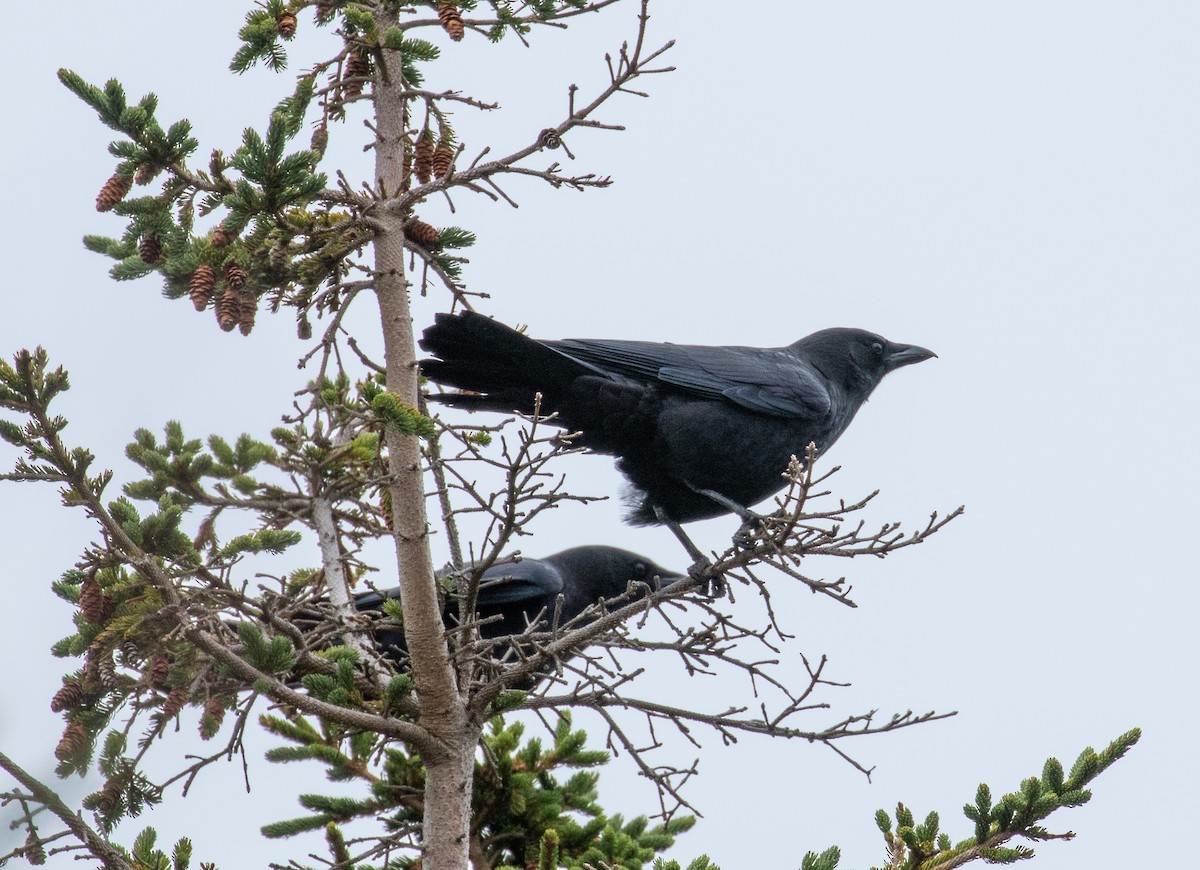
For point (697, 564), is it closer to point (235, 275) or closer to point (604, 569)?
point (604, 569)

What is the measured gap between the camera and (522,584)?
736 centimetres

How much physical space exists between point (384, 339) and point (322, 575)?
1417mm

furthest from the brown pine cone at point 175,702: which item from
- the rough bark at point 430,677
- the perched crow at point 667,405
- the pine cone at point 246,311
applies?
the perched crow at point 667,405

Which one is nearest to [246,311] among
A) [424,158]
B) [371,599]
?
[424,158]

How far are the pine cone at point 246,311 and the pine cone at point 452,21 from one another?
4.37 ft

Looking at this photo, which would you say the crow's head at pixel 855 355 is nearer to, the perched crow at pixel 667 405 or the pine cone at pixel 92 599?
the perched crow at pixel 667 405

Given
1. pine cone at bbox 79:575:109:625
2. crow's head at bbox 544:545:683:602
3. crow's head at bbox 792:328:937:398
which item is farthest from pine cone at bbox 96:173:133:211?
crow's head at bbox 792:328:937:398

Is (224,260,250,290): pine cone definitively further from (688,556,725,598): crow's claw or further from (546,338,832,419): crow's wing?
(688,556,725,598): crow's claw

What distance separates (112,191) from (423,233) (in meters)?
1.27

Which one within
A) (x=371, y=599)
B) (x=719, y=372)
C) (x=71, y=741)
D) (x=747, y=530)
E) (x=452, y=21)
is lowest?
(x=71, y=741)

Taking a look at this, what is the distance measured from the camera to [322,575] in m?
6.28

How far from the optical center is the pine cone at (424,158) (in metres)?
5.68

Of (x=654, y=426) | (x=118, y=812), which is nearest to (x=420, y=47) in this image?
(x=654, y=426)

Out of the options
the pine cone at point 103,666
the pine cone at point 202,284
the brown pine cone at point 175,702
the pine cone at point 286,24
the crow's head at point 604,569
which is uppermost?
the pine cone at point 286,24
